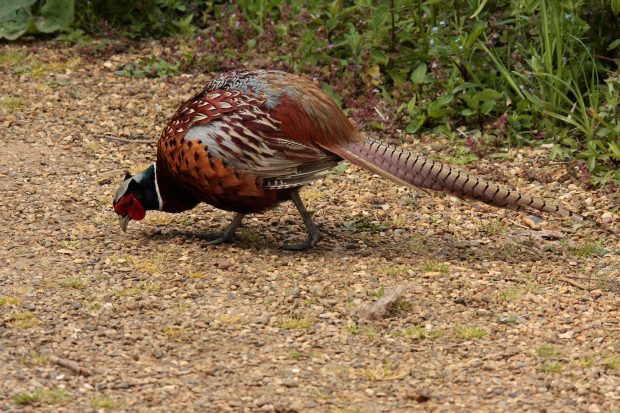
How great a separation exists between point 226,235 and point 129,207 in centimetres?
52

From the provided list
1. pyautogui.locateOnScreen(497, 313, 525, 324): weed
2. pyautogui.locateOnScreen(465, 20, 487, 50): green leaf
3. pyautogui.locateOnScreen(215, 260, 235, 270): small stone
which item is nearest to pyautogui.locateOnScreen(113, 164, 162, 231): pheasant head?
pyautogui.locateOnScreen(215, 260, 235, 270): small stone

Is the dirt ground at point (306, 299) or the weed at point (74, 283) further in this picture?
the weed at point (74, 283)

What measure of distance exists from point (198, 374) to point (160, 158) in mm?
1599

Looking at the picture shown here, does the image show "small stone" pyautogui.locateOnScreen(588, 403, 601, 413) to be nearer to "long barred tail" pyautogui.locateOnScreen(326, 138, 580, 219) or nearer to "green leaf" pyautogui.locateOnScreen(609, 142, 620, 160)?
"long barred tail" pyautogui.locateOnScreen(326, 138, 580, 219)

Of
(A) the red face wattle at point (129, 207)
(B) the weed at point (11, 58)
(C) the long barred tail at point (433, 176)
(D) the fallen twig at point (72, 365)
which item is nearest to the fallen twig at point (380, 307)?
(C) the long barred tail at point (433, 176)

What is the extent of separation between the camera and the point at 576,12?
6816mm

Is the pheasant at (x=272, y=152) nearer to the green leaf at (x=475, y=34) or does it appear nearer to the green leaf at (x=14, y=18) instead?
the green leaf at (x=475, y=34)

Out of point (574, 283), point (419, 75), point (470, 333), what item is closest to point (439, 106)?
point (419, 75)

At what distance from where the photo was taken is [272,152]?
17.6 ft

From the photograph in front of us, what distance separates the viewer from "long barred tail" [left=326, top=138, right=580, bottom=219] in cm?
533

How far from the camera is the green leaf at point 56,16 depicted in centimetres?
850

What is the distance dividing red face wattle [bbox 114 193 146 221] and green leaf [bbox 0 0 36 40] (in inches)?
129

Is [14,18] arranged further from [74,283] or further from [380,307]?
[380,307]

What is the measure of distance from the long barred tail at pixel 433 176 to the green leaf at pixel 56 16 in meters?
3.80
